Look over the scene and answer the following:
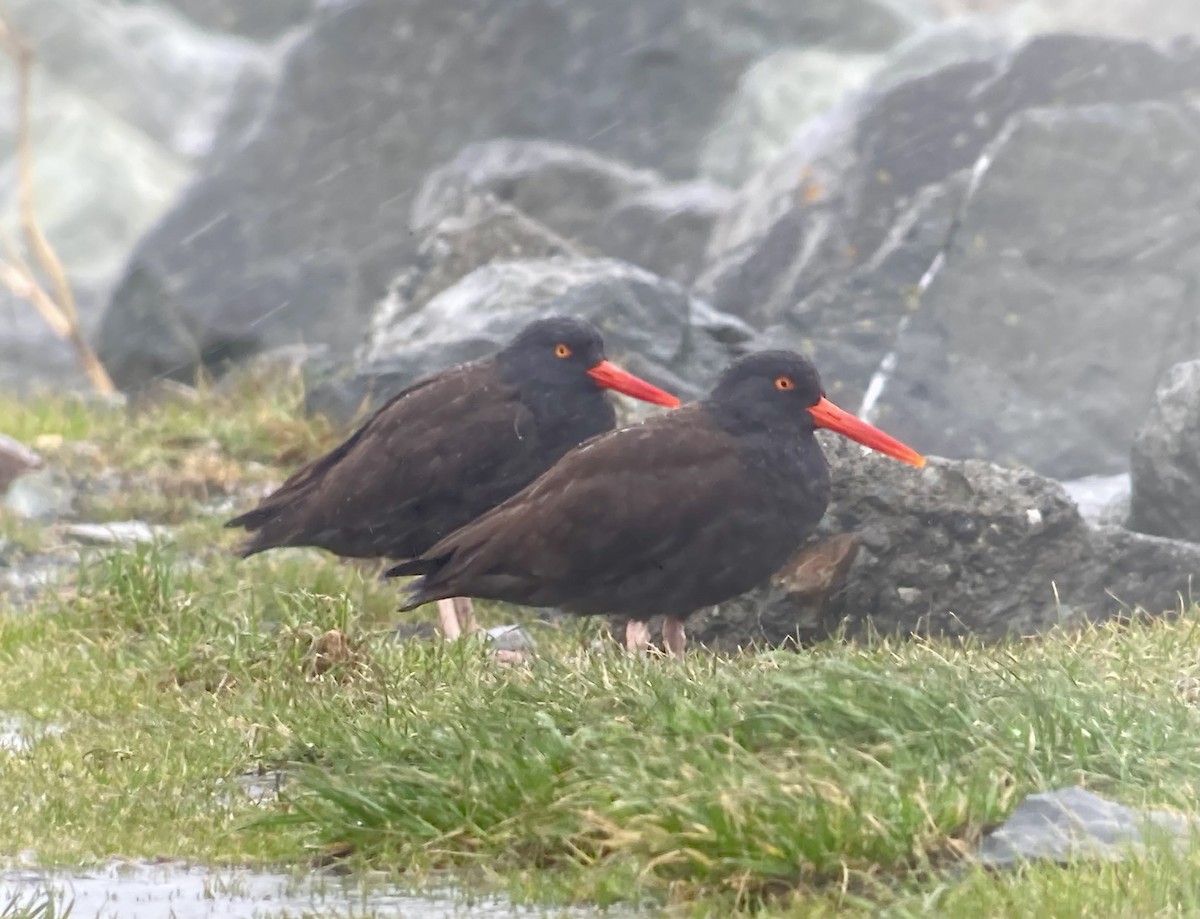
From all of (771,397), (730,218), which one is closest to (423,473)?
(771,397)

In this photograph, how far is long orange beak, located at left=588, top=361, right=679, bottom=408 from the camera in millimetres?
7711

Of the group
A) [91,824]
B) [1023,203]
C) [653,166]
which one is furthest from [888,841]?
[653,166]

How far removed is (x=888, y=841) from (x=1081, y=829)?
408mm

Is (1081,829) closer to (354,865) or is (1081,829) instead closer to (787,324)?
(354,865)

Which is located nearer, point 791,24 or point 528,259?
point 528,259

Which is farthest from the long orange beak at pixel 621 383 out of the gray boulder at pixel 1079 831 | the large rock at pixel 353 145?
the large rock at pixel 353 145

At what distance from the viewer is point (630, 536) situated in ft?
21.0

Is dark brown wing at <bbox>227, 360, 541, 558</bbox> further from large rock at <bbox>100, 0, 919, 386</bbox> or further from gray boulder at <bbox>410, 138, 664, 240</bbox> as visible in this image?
large rock at <bbox>100, 0, 919, 386</bbox>

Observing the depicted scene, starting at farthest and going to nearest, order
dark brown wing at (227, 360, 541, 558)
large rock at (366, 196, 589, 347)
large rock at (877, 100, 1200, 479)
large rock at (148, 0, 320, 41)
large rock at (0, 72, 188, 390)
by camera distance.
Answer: large rock at (148, 0, 320, 41), large rock at (0, 72, 188, 390), large rock at (366, 196, 589, 347), large rock at (877, 100, 1200, 479), dark brown wing at (227, 360, 541, 558)

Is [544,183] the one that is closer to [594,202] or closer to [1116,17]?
[594,202]

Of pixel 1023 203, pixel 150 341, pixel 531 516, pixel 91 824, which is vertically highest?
pixel 1023 203

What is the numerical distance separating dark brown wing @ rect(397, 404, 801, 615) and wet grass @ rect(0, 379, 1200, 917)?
339mm

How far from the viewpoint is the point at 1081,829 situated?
13.3ft

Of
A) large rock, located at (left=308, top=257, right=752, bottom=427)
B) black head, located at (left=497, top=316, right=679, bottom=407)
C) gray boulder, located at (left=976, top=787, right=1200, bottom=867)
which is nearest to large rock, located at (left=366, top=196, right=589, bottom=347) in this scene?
large rock, located at (left=308, top=257, right=752, bottom=427)
